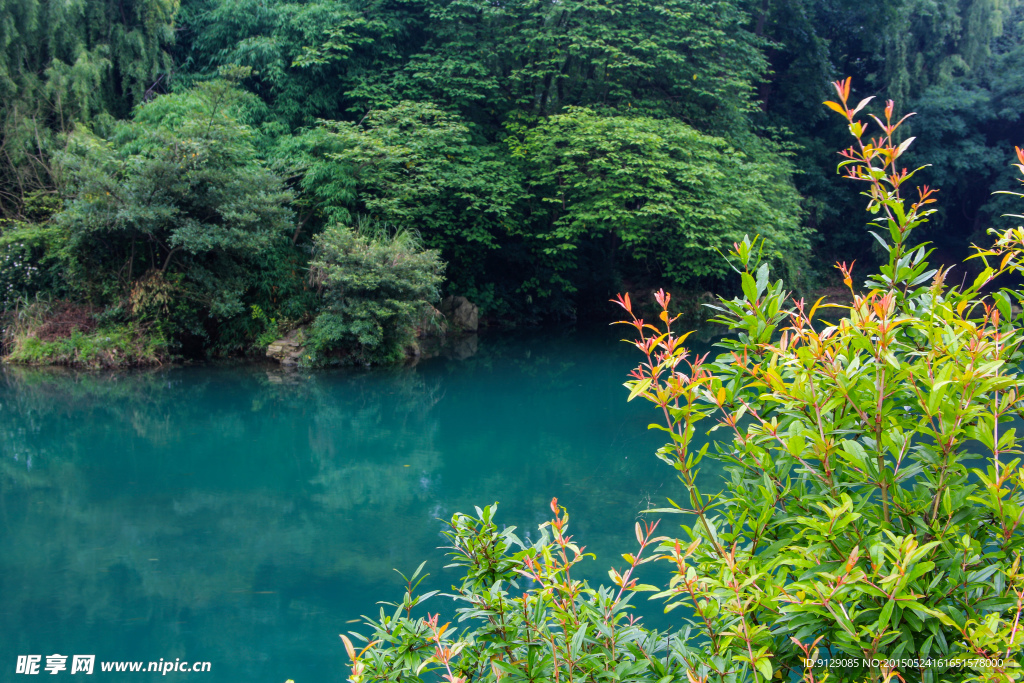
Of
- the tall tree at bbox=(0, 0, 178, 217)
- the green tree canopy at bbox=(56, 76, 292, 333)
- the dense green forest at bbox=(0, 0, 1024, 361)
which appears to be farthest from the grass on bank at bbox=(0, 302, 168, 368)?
the tall tree at bbox=(0, 0, 178, 217)

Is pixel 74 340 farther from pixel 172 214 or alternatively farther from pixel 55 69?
pixel 55 69

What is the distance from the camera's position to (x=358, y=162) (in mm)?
12320

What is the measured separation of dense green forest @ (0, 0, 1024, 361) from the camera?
1077 centimetres

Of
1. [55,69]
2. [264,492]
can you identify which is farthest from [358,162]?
[264,492]

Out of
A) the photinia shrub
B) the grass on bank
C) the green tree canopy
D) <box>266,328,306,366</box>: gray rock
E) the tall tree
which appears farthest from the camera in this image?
the tall tree

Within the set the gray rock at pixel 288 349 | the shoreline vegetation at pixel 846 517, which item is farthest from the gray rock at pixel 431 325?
the shoreline vegetation at pixel 846 517

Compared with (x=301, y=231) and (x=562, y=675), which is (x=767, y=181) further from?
(x=562, y=675)

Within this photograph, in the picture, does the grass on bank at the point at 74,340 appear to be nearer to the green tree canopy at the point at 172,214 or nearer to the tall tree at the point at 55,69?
the green tree canopy at the point at 172,214

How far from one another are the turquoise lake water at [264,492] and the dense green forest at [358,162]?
1.61 meters

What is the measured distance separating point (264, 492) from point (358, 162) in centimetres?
782

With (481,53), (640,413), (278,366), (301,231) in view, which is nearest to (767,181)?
(481,53)

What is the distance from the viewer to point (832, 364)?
4.08 feet

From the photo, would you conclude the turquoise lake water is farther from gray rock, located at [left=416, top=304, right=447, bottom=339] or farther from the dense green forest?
gray rock, located at [left=416, top=304, right=447, bottom=339]

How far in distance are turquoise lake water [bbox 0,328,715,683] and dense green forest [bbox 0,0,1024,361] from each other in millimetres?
1607
